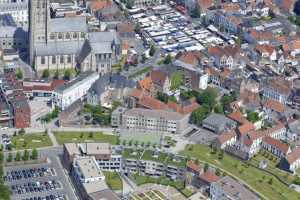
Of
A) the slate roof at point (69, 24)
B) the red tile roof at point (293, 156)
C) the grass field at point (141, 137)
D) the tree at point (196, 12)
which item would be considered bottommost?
the grass field at point (141, 137)

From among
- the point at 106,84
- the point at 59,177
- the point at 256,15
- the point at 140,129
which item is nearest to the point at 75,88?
the point at 106,84

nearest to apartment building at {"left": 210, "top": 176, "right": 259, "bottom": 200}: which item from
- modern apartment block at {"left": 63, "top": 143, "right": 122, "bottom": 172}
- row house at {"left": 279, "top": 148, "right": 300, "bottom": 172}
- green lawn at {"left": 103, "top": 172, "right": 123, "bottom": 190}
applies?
row house at {"left": 279, "top": 148, "right": 300, "bottom": 172}

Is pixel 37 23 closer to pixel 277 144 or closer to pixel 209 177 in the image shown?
pixel 277 144

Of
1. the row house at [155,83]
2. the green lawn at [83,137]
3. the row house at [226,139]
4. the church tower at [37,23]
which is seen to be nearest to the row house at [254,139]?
the row house at [226,139]

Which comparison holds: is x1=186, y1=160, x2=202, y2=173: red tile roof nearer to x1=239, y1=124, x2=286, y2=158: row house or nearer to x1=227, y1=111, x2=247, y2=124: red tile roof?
x1=239, y1=124, x2=286, y2=158: row house

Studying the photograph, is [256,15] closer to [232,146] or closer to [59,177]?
[232,146]

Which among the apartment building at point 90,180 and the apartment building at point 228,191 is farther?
the apartment building at point 228,191

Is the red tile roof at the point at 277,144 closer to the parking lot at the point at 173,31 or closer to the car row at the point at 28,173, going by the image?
the car row at the point at 28,173
